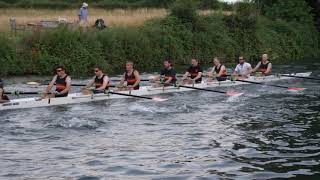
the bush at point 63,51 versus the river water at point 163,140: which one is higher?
the bush at point 63,51

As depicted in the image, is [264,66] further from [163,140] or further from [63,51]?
[163,140]

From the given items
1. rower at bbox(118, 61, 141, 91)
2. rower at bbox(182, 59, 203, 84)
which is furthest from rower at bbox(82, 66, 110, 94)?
rower at bbox(182, 59, 203, 84)

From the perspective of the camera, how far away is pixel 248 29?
4562 centimetres

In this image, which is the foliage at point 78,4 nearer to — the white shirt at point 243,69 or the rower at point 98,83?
the white shirt at point 243,69

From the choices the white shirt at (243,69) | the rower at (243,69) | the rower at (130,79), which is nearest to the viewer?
the rower at (130,79)

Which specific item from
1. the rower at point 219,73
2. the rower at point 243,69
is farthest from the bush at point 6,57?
the rower at point 243,69

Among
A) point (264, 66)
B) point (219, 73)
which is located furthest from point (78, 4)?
point (219, 73)

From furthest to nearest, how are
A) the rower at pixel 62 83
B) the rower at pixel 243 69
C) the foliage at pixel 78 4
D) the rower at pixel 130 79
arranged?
the foliage at pixel 78 4, the rower at pixel 243 69, the rower at pixel 130 79, the rower at pixel 62 83

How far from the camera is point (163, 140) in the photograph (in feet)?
48.0

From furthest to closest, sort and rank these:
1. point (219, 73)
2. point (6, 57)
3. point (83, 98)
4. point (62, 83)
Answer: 1. point (6, 57)
2. point (219, 73)
3. point (83, 98)
4. point (62, 83)

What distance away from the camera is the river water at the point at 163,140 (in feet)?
38.9

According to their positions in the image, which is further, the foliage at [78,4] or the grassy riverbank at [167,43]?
the foliage at [78,4]

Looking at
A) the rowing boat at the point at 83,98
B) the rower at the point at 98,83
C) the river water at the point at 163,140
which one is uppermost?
the rower at the point at 98,83

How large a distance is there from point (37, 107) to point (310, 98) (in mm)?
11628
